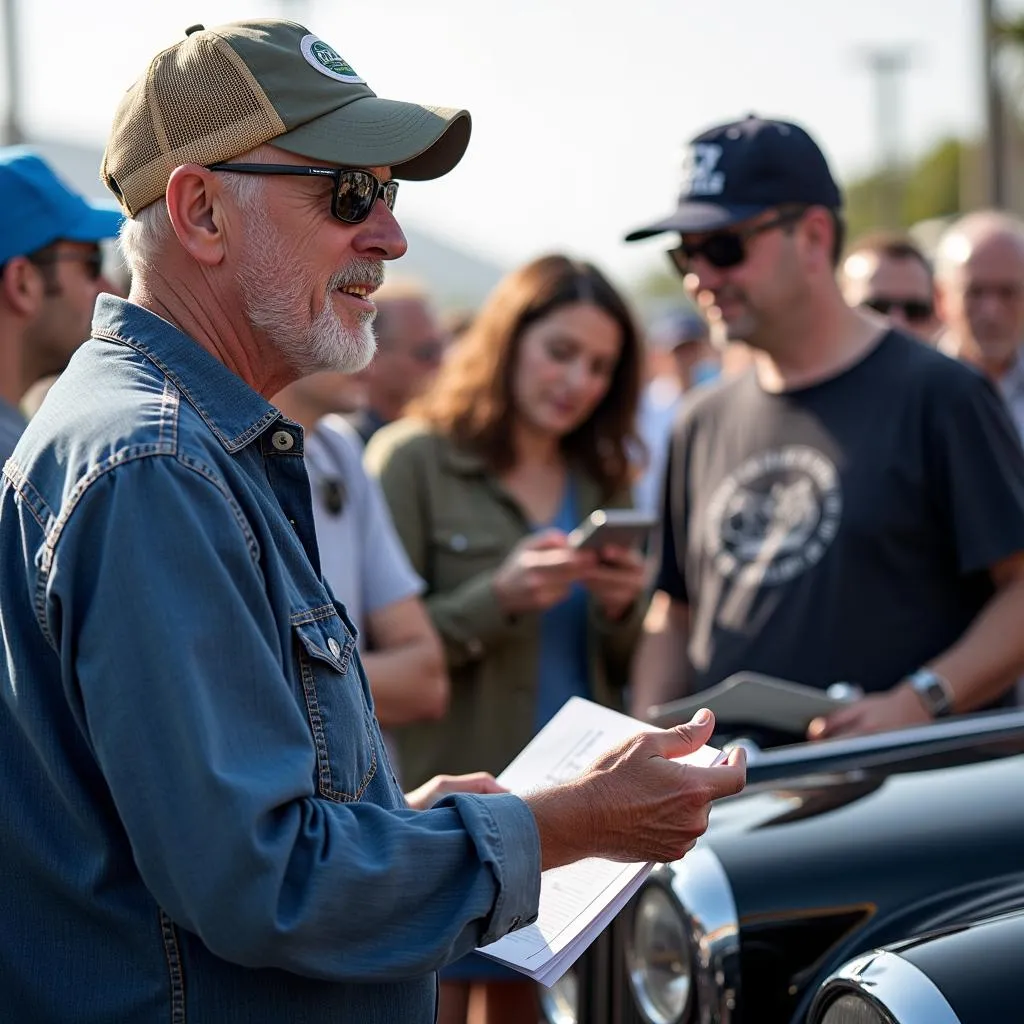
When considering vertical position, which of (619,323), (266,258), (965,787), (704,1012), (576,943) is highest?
(266,258)

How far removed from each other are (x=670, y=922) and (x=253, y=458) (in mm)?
1287

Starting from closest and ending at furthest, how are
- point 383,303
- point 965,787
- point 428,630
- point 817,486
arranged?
point 965,787
point 817,486
point 428,630
point 383,303

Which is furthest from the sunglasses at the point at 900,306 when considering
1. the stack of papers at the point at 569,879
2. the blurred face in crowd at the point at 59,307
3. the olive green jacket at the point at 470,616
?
the stack of papers at the point at 569,879

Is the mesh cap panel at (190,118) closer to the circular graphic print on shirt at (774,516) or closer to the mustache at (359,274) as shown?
the mustache at (359,274)

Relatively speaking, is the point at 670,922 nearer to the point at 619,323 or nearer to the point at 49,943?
the point at 49,943

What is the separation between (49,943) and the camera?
168 cm

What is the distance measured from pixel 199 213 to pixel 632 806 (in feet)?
3.02

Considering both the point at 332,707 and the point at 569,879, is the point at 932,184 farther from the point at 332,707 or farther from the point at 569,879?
the point at 332,707

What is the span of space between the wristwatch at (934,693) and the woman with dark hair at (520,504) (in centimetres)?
97

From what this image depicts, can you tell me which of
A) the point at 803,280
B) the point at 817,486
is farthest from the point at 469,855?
the point at 803,280

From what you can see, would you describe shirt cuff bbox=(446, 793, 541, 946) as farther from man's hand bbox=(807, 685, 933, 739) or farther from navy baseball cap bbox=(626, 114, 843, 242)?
navy baseball cap bbox=(626, 114, 843, 242)

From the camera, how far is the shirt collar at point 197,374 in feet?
5.73

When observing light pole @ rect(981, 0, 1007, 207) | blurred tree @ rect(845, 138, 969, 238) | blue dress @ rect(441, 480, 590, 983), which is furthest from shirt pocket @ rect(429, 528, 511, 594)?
blurred tree @ rect(845, 138, 969, 238)

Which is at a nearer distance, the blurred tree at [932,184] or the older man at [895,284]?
the older man at [895,284]
